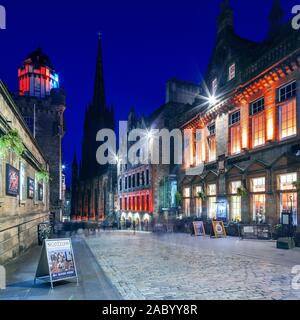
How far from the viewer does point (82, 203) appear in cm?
10975

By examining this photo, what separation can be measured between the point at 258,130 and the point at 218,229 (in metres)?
6.67

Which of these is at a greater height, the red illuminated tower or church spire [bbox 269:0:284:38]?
the red illuminated tower

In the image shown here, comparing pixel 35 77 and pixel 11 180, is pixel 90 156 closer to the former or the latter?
pixel 35 77

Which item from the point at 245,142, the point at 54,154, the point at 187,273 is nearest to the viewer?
the point at 187,273

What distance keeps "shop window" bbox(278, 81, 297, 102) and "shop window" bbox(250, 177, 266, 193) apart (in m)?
4.75

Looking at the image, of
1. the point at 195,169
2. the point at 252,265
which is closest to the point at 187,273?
the point at 252,265

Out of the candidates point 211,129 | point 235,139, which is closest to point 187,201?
point 211,129

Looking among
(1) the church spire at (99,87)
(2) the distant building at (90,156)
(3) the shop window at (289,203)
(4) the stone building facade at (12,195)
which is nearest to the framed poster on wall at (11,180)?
(4) the stone building facade at (12,195)

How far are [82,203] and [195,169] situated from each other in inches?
3431

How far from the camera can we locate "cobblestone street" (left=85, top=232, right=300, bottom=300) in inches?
295

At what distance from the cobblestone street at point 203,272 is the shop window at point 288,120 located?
20.9 feet

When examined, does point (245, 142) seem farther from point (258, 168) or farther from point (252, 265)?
point (252, 265)

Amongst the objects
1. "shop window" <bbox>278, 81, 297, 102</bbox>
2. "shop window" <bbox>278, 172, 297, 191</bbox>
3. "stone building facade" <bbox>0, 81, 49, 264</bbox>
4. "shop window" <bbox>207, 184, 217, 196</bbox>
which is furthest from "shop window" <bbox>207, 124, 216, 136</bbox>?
"stone building facade" <bbox>0, 81, 49, 264</bbox>

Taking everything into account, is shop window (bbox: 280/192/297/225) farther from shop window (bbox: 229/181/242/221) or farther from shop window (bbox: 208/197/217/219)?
shop window (bbox: 208/197/217/219)
